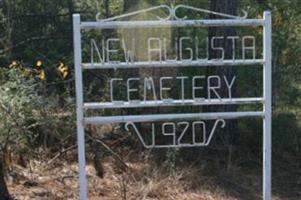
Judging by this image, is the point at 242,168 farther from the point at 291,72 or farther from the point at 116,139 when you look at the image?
the point at 291,72

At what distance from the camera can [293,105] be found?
8.41 metres

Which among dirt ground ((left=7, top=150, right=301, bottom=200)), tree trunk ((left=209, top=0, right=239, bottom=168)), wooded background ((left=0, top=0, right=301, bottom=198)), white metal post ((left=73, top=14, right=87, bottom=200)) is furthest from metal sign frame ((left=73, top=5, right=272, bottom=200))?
tree trunk ((left=209, top=0, right=239, bottom=168))

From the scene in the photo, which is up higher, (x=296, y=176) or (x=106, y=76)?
(x=106, y=76)

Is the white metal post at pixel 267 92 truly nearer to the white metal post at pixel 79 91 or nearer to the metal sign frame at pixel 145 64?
the metal sign frame at pixel 145 64

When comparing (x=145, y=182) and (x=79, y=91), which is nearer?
(x=79, y=91)

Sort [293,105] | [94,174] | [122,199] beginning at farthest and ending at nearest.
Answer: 1. [293,105]
2. [94,174]
3. [122,199]

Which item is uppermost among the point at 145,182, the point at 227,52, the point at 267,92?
the point at 227,52

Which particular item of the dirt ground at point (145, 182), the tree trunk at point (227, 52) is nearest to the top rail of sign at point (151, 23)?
the dirt ground at point (145, 182)

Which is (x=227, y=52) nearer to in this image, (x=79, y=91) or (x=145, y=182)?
(x=145, y=182)

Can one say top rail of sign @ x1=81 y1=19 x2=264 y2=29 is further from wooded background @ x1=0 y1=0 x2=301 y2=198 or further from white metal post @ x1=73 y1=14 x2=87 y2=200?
wooded background @ x1=0 y1=0 x2=301 y2=198

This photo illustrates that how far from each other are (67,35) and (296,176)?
3786 mm

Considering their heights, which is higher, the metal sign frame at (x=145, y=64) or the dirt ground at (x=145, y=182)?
the metal sign frame at (x=145, y=64)

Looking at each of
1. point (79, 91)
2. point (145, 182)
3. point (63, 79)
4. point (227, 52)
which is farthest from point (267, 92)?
point (63, 79)

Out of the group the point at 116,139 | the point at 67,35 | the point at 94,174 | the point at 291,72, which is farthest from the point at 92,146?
the point at 291,72
